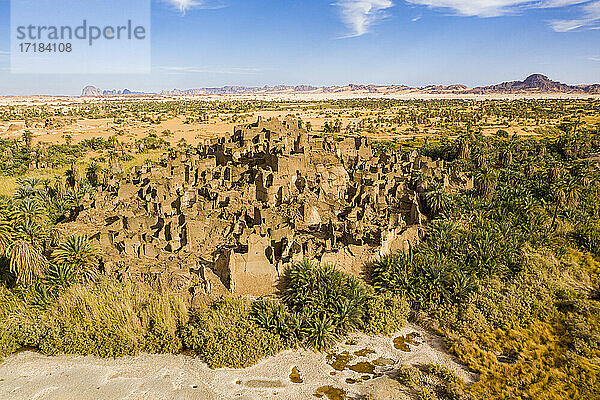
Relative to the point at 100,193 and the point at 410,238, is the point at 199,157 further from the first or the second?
the point at 410,238

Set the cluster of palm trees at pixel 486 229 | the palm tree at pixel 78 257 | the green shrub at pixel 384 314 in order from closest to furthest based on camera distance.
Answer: the green shrub at pixel 384 314 → the palm tree at pixel 78 257 → the cluster of palm trees at pixel 486 229

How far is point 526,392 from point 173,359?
13.4m

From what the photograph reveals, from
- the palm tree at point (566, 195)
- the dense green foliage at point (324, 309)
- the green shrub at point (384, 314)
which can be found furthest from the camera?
the palm tree at point (566, 195)

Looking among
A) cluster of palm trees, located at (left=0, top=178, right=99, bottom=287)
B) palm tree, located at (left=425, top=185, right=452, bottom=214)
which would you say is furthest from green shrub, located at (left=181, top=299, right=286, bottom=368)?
palm tree, located at (left=425, top=185, right=452, bottom=214)

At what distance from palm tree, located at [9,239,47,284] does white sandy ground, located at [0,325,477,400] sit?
392 centimetres

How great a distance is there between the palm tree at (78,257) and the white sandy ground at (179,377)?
159 inches

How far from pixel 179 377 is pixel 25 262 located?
30.7 feet

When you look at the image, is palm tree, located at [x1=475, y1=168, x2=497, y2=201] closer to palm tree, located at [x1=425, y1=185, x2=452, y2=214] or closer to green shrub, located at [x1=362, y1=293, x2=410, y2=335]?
palm tree, located at [x1=425, y1=185, x2=452, y2=214]

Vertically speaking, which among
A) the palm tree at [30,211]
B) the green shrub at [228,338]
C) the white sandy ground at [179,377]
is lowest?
the white sandy ground at [179,377]

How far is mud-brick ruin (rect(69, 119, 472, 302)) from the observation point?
61.6 ft

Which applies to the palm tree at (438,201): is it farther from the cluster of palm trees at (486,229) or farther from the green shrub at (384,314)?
the green shrub at (384,314)

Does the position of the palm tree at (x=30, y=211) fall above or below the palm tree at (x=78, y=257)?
above

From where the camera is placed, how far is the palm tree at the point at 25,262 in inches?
677

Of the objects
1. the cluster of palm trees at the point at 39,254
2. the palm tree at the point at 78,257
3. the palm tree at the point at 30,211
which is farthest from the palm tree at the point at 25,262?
the palm tree at the point at 30,211
